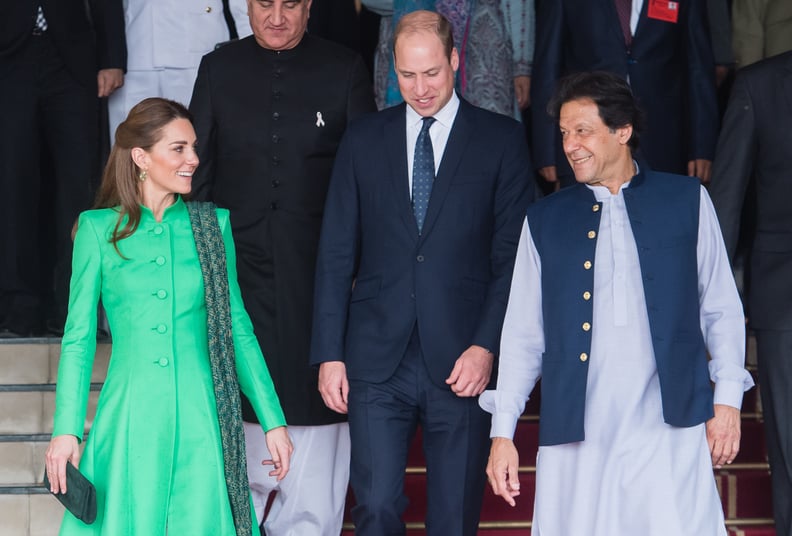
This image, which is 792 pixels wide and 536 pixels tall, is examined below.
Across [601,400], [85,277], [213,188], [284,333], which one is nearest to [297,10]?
[213,188]

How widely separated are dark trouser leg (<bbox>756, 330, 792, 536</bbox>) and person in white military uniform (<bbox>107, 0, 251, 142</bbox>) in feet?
7.69

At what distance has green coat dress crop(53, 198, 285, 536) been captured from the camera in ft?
10.3

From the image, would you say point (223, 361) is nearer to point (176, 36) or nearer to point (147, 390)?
point (147, 390)

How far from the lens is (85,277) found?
3.22 meters

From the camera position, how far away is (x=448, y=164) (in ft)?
12.3

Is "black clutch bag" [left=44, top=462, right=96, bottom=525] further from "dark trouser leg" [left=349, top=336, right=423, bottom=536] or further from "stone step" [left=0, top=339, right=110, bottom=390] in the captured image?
"stone step" [left=0, top=339, right=110, bottom=390]

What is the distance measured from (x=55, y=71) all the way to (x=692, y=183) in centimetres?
286

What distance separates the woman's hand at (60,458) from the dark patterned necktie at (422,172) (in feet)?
3.79

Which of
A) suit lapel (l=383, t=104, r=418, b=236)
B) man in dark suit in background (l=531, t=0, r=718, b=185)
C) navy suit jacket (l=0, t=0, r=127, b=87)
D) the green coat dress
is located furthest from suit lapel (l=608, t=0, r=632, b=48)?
the green coat dress

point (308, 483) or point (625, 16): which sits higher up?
point (625, 16)

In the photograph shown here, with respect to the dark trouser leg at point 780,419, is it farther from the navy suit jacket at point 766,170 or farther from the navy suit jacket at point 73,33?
the navy suit jacket at point 73,33

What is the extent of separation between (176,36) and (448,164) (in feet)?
6.01

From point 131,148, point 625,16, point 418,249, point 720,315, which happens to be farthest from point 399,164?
point 625,16

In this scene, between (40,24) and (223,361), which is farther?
(40,24)
